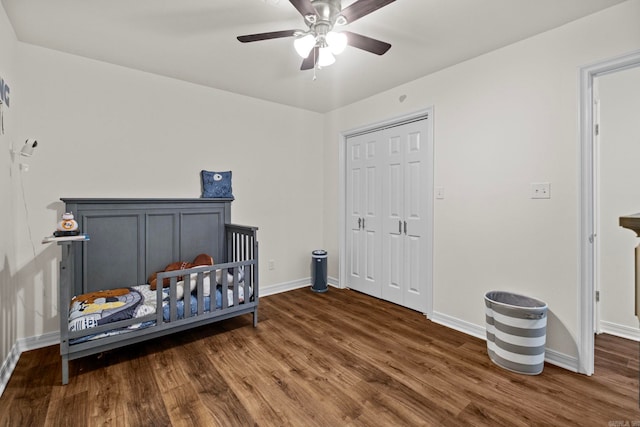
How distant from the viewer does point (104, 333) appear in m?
2.01

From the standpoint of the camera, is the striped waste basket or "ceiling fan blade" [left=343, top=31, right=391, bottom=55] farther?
the striped waste basket

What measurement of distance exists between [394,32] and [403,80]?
2.96ft

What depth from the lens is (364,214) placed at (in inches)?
144

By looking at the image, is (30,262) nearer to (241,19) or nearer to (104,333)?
(104,333)

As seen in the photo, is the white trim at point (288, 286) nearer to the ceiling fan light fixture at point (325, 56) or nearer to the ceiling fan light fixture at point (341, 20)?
the ceiling fan light fixture at point (325, 56)

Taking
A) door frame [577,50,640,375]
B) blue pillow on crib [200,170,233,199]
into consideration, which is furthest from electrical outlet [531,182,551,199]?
blue pillow on crib [200,170,233,199]

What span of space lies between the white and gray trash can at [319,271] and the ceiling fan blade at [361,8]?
2.66 metres

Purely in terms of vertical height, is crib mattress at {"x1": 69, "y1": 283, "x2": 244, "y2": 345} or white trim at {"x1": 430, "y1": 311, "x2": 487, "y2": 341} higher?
crib mattress at {"x1": 69, "y1": 283, "x2": 244, "y2": 345}

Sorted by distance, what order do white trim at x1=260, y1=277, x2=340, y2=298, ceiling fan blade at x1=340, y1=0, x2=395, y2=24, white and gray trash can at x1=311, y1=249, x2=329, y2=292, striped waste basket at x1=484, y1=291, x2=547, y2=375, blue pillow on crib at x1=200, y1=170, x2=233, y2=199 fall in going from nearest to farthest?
ceiling fan blade at x1=340, y1=0, x2=395, y2=24, striped waste basket at x1=484, y1=291, x2=547, y2=375, blue pillow on crib at x1=200, y1=170, x2=233, y2=199, white trim at x1=260, y1=277, x2=340, y2=298, white and gray trash can at x1=311, y1=249, x2=329, y2=292

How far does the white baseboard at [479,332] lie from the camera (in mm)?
2029

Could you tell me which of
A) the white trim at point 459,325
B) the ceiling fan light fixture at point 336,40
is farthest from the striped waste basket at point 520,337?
the ceiling fan light fixture at point 336,40

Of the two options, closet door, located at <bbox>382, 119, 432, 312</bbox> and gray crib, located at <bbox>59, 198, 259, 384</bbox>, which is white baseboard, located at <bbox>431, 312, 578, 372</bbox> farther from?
gray crib, located at <bbox>59, 198, 259, 384</bbox>

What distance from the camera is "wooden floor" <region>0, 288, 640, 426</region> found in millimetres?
1597

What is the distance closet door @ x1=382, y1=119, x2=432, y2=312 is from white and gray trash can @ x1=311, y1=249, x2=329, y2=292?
750 millimetres
